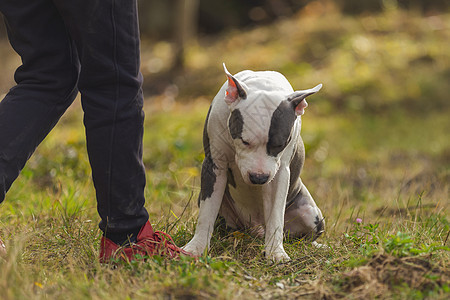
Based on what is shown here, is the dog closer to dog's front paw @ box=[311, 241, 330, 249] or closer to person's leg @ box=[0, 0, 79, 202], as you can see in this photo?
dog's front paw @ box=[311, 241, 330, 249]

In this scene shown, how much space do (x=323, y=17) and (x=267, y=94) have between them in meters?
9.18

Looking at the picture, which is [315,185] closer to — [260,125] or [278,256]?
[278,256]

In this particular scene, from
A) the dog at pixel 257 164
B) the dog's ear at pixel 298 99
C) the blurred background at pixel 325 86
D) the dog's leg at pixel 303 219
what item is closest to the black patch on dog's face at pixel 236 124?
the dog at pixel 257 164

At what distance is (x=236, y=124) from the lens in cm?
259

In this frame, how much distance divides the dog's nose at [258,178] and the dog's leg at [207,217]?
0.35 m

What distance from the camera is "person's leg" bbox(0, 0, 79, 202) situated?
2477mm

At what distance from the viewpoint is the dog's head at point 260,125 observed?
254cm

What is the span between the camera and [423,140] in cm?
695

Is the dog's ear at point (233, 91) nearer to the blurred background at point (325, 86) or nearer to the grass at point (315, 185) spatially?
the grass at point (315, 185)

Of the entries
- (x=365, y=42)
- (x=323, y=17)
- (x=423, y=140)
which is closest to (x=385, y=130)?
(x=423, y=140)

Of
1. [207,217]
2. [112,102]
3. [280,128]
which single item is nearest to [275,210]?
[207,217]

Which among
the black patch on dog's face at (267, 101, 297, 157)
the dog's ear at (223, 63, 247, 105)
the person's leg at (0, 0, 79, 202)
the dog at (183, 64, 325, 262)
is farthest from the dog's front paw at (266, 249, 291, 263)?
the person's leg at (0, 0, 79, 202)

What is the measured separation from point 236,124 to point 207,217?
551 mm

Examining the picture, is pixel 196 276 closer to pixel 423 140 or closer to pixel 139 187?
pixel 139 187
